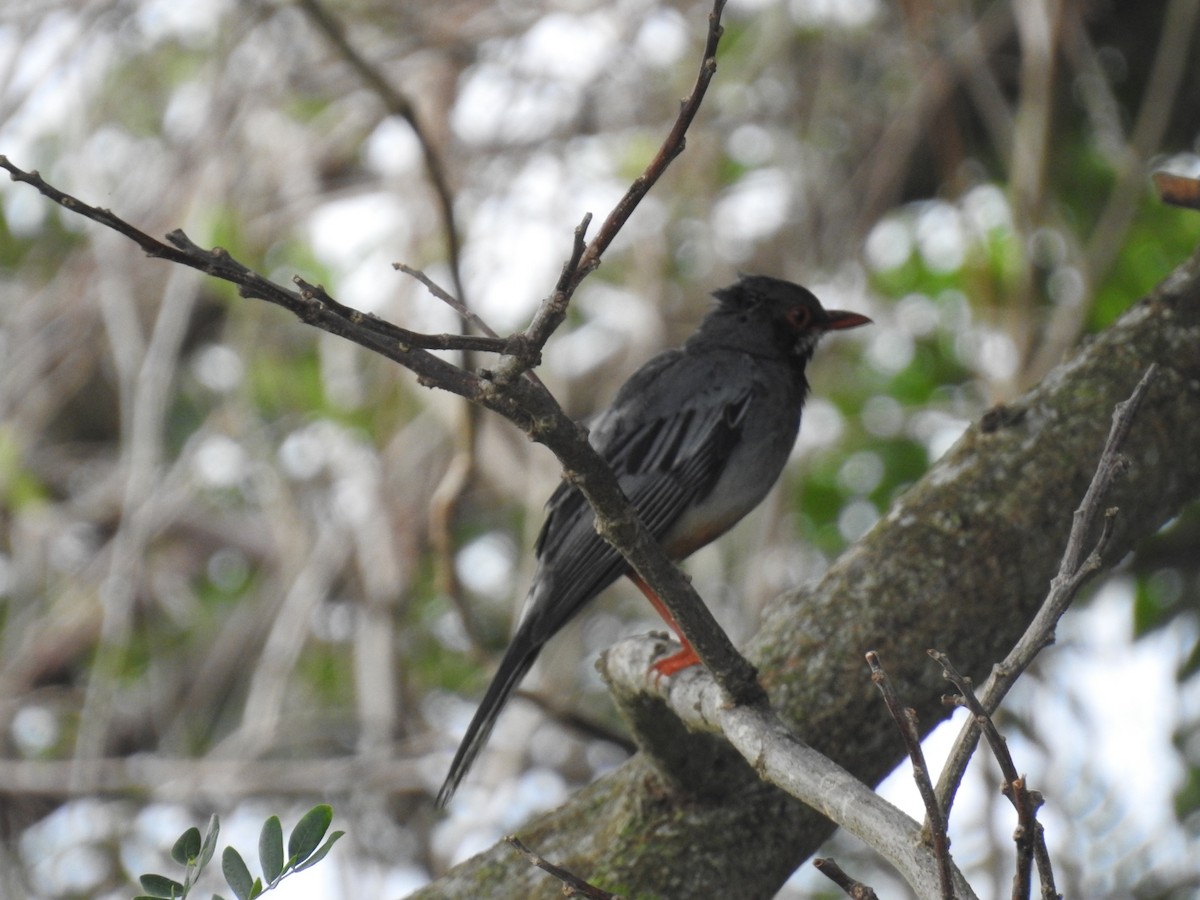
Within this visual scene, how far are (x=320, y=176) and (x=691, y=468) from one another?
3679 millimetres

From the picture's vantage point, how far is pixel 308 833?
2207 millimetres

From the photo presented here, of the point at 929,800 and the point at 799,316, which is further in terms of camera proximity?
the point at 799,316

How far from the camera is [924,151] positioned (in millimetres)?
6805

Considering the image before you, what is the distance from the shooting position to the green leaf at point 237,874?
2117 millimetres

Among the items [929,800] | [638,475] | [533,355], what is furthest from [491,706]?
[929,800]

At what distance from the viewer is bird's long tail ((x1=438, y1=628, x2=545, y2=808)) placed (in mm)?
3590

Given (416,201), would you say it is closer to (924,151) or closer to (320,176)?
(320,176)

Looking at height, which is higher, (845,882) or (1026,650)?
(1026,650)

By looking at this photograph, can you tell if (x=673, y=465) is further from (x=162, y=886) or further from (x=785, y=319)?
(x=162, y=886)

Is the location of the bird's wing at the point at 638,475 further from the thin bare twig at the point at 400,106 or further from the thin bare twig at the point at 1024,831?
the thin bare twig at the point at 1024,831

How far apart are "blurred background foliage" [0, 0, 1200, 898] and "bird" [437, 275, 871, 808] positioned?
768mm

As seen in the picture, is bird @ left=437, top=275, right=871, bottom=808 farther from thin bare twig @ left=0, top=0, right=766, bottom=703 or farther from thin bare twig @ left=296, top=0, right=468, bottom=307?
thin bare twig @ left=0, top=0, right=766, bottom=703

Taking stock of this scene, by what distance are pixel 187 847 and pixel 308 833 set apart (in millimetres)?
200

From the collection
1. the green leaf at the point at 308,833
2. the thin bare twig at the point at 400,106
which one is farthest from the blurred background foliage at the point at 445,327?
Answer: the green leaf at the point at 308,833
